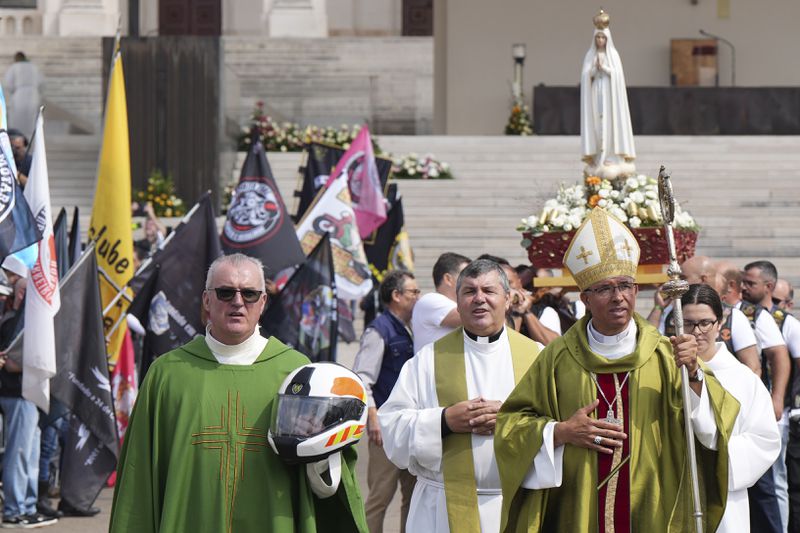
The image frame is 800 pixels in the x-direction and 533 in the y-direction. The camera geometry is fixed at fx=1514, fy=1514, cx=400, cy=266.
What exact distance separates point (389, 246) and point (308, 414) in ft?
32.1

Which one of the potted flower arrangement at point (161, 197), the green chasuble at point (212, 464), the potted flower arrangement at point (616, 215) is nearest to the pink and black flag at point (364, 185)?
the potted flower arrangement at point (616, 215)

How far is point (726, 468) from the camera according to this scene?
5.32 m

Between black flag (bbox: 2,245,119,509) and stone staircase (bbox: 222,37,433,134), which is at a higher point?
stone staircase (bbox: 222,37,433,134)

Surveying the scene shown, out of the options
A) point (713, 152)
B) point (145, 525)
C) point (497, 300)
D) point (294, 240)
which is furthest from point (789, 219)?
point (145, 525)

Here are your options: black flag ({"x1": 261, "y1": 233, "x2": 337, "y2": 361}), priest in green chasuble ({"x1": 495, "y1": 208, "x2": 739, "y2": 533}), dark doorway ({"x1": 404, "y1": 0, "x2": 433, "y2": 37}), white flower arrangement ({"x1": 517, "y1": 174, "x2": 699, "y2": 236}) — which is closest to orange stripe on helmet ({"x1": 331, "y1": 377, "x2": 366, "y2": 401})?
priest in green chasuble ({"x1": 495, "y1": 208, "x2": 739, "y2": 533})

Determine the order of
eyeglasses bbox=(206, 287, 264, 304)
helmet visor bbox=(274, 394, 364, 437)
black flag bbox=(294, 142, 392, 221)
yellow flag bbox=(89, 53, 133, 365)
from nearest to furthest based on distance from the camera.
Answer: helmet visor bbox=(274, 394, 364, 437), eyeglasses bbox=(206, 287, 264, 304), yellow flag bbox=(89, 53, 133, 365), black flag bbox=(294, 142, 392, 221)

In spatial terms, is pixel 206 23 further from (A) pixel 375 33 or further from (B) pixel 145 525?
(B) pixel 145 525

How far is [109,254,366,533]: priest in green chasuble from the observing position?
17.0ft

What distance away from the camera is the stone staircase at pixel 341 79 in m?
30.0

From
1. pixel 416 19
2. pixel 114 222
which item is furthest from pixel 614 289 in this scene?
pixel 416 19

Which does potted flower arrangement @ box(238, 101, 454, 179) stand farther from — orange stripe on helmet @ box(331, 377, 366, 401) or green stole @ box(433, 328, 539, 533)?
orange stripe on helmet @ box(331, 377, 366, 401)

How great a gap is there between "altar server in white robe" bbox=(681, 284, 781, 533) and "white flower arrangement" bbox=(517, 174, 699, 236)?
3942mm

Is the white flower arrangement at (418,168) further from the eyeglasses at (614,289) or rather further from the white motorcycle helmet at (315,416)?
the white motorcycle helmet at (315,416)

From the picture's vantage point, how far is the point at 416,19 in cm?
3400
